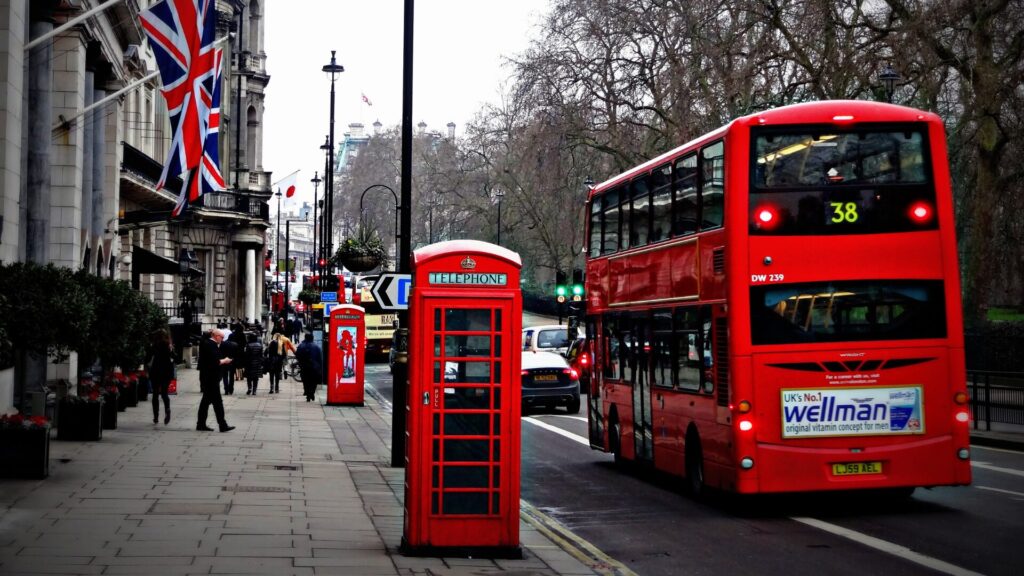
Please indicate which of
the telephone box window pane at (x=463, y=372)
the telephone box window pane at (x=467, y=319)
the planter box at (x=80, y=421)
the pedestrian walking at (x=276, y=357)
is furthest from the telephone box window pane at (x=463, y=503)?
the pedestrian walking at (x=276, y=357)

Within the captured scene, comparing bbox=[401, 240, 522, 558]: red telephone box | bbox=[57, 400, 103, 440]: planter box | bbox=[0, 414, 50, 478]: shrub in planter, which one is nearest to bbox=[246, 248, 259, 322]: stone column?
bbox=[57, 400, 103, 440]: planter box

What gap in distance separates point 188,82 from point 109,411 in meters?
5.65

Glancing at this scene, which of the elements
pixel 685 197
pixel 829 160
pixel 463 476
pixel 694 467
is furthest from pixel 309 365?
pixel 463 476

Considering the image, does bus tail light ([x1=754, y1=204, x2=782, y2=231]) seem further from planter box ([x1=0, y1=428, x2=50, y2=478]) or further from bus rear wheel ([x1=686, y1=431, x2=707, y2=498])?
planter box ([x1=0, y1=428, x2=50, y2=478])

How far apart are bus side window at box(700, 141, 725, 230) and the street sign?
217 inches

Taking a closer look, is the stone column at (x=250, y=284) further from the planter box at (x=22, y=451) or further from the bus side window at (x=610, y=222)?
the planter box at (x=22, y=451)

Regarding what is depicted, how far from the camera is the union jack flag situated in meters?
21.3

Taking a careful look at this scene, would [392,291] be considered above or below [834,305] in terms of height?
above

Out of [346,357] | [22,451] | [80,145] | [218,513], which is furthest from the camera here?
[346,357]

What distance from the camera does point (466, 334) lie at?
35.0ft

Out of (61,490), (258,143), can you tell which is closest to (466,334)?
(61,490)

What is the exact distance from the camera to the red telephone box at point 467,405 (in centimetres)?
1059

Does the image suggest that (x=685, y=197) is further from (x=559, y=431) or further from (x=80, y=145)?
(x=80, y=145)

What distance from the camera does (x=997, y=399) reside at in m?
24.7
